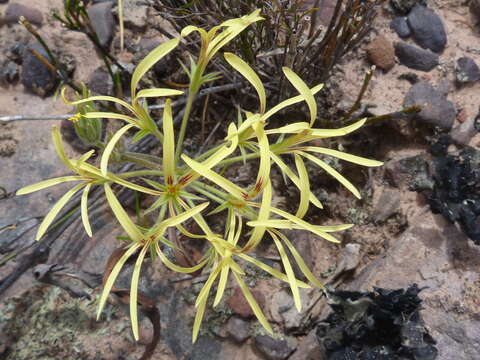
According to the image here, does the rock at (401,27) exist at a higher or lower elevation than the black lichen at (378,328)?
higher

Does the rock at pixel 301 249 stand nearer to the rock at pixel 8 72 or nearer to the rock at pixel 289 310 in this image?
the rock at pixel 289 310

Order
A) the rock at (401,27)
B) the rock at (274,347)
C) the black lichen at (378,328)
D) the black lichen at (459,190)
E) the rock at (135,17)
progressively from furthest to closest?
the rock at (135,17), the rock at (401,27), the rock at (274,347), the black lichen at (459,190), the black lichen at (378,328)

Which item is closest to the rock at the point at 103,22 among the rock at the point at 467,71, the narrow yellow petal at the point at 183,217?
the narrow yellow petal at the point at 183,217

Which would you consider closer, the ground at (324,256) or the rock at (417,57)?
the ground at (324,256)

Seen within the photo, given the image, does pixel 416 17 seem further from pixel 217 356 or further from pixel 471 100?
pixel 217 356

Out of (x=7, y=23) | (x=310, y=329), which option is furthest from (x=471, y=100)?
(x=7, y=23)

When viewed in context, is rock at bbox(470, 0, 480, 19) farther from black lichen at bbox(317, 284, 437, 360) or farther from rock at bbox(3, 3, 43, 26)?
rock at bbox(3, 3, 43, 26)

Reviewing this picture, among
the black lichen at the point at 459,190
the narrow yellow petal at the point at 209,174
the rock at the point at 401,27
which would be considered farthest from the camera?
the rock at the point at 401,27
